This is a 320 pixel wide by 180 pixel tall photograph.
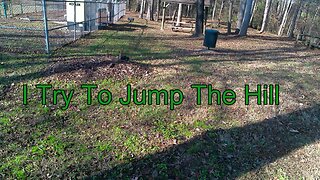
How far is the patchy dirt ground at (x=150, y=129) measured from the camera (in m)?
3.62

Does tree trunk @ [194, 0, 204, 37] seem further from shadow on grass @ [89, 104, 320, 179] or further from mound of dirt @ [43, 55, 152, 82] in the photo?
shadow on grass @ [89, 104, 320, 179]

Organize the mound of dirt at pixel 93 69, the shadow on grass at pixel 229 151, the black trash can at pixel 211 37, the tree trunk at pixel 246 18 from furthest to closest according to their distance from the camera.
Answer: the tree trunk at pixel 246 18, the black trash can at pixel 211 37, the mound of dirt at pixel 93 69, the shadow on grass at pixel 229 151

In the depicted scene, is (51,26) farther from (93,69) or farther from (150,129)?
(150,129)

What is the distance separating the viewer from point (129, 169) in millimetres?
3553

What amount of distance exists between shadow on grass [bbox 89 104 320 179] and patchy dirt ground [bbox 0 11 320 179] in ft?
0.06

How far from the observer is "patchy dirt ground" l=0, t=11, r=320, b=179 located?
3.62m

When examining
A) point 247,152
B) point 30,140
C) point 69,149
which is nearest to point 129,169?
point 69,149

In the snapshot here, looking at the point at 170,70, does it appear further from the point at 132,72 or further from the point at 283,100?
the point at 283,100

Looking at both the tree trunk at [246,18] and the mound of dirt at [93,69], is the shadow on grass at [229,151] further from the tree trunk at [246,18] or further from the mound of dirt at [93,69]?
the tree trunk at [246,18]

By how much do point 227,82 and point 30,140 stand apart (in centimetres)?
519

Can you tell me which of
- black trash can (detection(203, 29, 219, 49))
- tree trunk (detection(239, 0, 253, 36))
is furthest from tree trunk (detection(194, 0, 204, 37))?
black trash can (detection(203, 29, 219, 49))

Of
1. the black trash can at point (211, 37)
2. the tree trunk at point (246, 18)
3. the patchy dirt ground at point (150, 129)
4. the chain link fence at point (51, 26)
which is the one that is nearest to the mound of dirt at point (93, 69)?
the patchy dirt ground at point (150, 129)

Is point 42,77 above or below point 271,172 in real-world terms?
above

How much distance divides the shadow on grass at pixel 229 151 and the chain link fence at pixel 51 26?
611 cm
